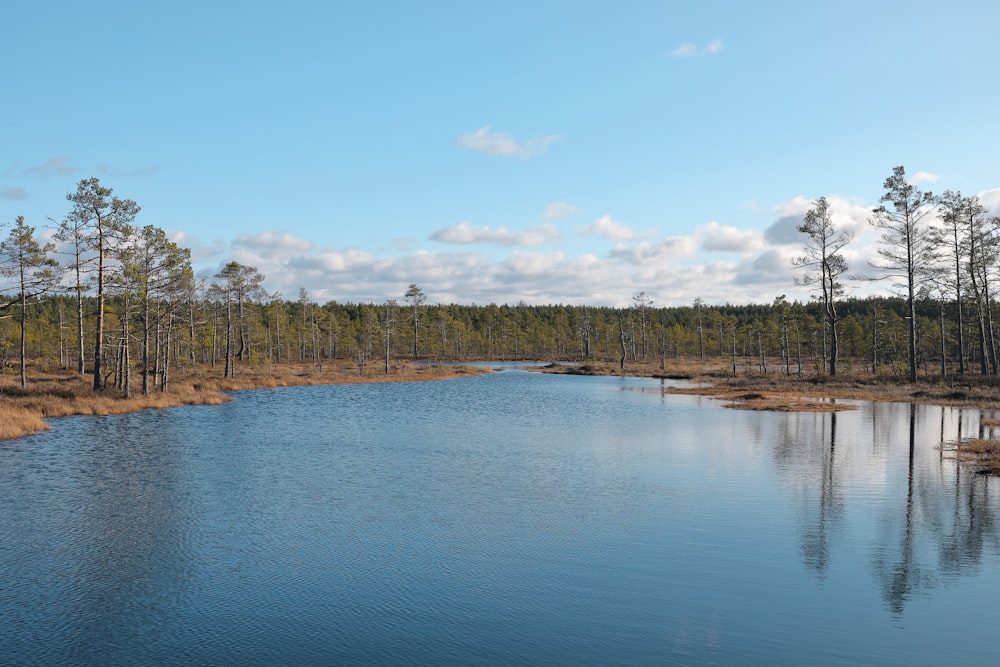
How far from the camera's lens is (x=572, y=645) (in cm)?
1049

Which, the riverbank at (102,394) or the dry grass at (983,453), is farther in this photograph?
the riverbank at (102,394)

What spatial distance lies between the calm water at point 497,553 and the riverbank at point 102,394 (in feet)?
17.5

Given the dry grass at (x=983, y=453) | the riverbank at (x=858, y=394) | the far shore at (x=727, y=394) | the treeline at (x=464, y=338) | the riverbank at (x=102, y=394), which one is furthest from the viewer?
the treeline at (x=464, y=338)

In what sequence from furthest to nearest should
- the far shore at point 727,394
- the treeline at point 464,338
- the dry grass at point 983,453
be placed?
the treeline at point 464,338 → the far shore at point 727,394 → the dry grass at point 983,453

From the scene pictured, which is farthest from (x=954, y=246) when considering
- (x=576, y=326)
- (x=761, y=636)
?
(x=576, y=326)

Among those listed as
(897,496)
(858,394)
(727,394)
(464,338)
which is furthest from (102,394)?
(464,338)

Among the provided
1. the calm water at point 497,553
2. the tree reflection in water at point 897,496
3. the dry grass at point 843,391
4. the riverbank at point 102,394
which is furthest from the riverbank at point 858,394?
the riverbank at point 102,394

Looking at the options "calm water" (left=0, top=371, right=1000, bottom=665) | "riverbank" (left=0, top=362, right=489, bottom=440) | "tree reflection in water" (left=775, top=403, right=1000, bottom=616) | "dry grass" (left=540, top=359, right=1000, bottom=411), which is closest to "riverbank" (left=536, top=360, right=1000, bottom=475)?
"dry grass" (left=540, top=359, right=1000, bottom=411)

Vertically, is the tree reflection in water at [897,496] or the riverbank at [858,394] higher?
the riverbank at [858,394]

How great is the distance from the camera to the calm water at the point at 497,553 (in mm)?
10633

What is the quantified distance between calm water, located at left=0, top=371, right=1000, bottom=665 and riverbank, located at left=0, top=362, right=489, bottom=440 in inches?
211

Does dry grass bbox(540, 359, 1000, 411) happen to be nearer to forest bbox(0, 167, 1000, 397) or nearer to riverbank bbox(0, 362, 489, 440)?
forest bbox(0, 167, 1000, 397)

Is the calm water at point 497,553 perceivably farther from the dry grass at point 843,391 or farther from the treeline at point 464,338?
the treeline at point 464,338

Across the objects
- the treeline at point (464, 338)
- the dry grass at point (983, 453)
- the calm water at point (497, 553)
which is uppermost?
the treeline at point (464, 338)
